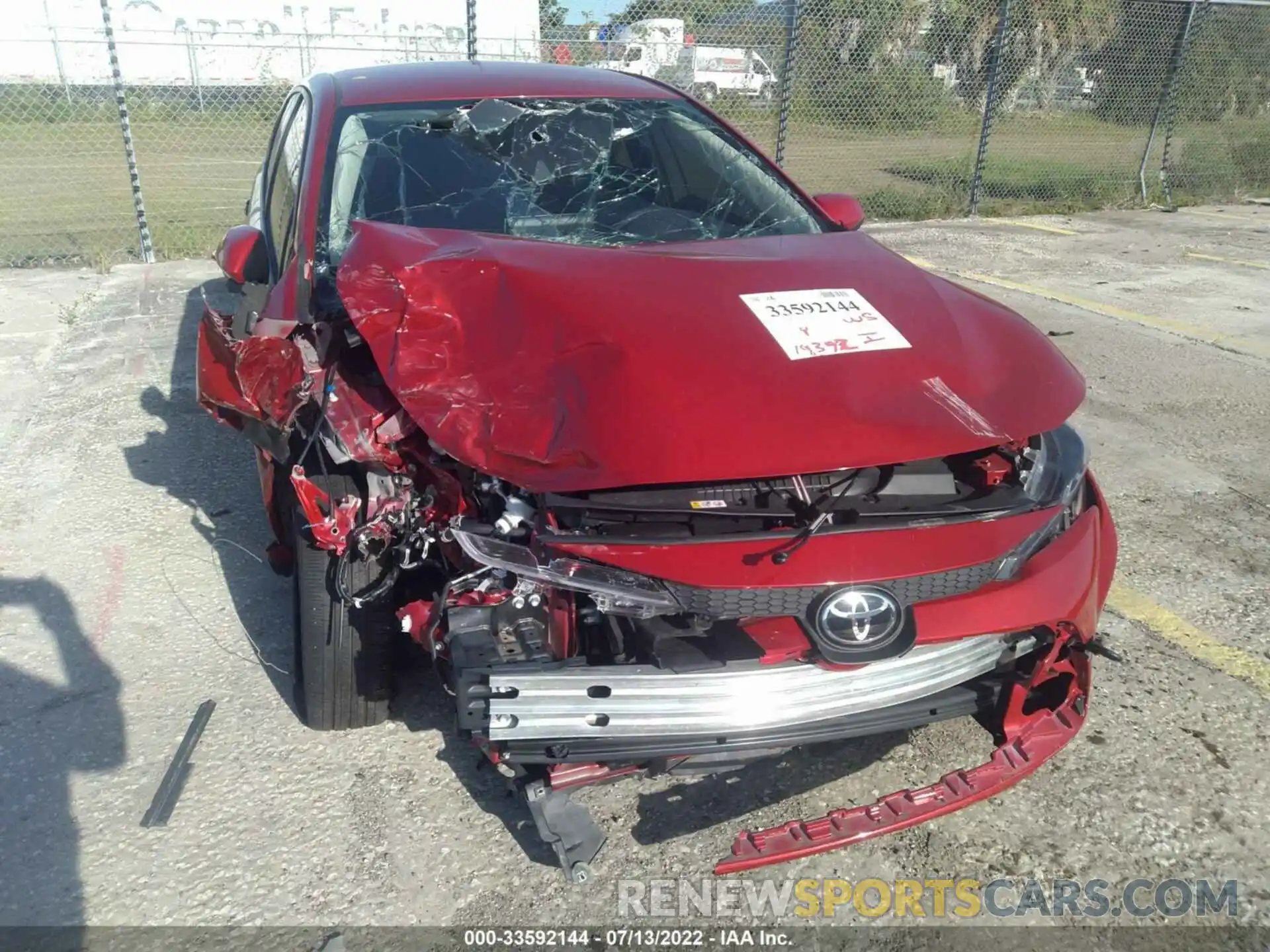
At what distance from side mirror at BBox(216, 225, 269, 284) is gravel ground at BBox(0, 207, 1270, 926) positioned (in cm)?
103

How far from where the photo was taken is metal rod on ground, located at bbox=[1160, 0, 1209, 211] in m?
11.4

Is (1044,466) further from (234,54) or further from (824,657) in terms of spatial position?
(234,54)

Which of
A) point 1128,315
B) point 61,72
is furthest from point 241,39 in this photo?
point 1128,315

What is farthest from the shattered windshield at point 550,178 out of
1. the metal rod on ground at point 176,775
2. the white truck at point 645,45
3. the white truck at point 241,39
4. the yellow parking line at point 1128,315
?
the white truck at point 645,45

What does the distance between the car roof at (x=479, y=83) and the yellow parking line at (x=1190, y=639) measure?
8.34ft

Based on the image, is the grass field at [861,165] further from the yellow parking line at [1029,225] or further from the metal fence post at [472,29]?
the metal fence post at [472,29]

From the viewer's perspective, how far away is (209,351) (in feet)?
9.25

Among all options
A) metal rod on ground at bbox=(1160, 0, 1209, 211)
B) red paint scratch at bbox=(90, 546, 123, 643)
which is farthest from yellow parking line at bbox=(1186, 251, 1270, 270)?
red paint scratch at bbox=(90, 546, 123, 643)

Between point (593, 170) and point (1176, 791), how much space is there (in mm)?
2580

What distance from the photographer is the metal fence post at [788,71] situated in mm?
9672

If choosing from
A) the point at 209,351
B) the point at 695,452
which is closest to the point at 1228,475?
the point at 695,452

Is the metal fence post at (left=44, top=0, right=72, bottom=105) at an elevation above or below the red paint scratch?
above

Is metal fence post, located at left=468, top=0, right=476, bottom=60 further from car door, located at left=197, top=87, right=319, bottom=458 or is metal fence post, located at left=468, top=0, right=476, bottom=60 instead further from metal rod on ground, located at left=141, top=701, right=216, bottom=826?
metal rod on ground, located at left=141, top=701, right=216, bottom=826

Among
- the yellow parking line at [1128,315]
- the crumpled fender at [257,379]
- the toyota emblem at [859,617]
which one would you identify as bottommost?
the yellow parking line at [1128,315]
